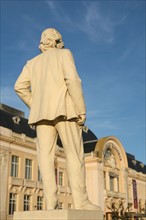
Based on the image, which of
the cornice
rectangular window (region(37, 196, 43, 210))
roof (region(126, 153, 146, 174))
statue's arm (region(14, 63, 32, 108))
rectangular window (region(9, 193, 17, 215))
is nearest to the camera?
statue's arm (region(14, 63, 32, 108))

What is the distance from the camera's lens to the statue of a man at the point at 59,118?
477 cm

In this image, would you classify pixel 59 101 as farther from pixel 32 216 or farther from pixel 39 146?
pixel 32 216

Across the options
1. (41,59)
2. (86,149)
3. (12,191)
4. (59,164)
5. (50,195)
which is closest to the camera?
(50,195)

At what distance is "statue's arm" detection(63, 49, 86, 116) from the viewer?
4.86m

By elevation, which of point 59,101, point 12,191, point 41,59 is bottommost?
point 12,191

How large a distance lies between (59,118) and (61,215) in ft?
4.72

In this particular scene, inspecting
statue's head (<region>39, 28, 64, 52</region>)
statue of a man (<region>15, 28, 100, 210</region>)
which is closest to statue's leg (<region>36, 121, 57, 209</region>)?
statue of a man (<region>15, 28, 100, 210</region>)

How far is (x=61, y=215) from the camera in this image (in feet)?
13.3

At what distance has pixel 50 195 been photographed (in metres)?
4.77

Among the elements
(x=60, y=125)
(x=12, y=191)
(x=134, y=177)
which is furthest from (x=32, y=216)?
(x=134, y=177)

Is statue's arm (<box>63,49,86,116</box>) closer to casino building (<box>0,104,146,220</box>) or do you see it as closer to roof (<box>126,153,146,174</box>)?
casino building (<box>0,104,146,220</box>)

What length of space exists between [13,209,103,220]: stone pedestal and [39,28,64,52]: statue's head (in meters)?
2.68

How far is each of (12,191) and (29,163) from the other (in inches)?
159

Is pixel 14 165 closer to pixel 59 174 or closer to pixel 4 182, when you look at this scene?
pixel 4 182
